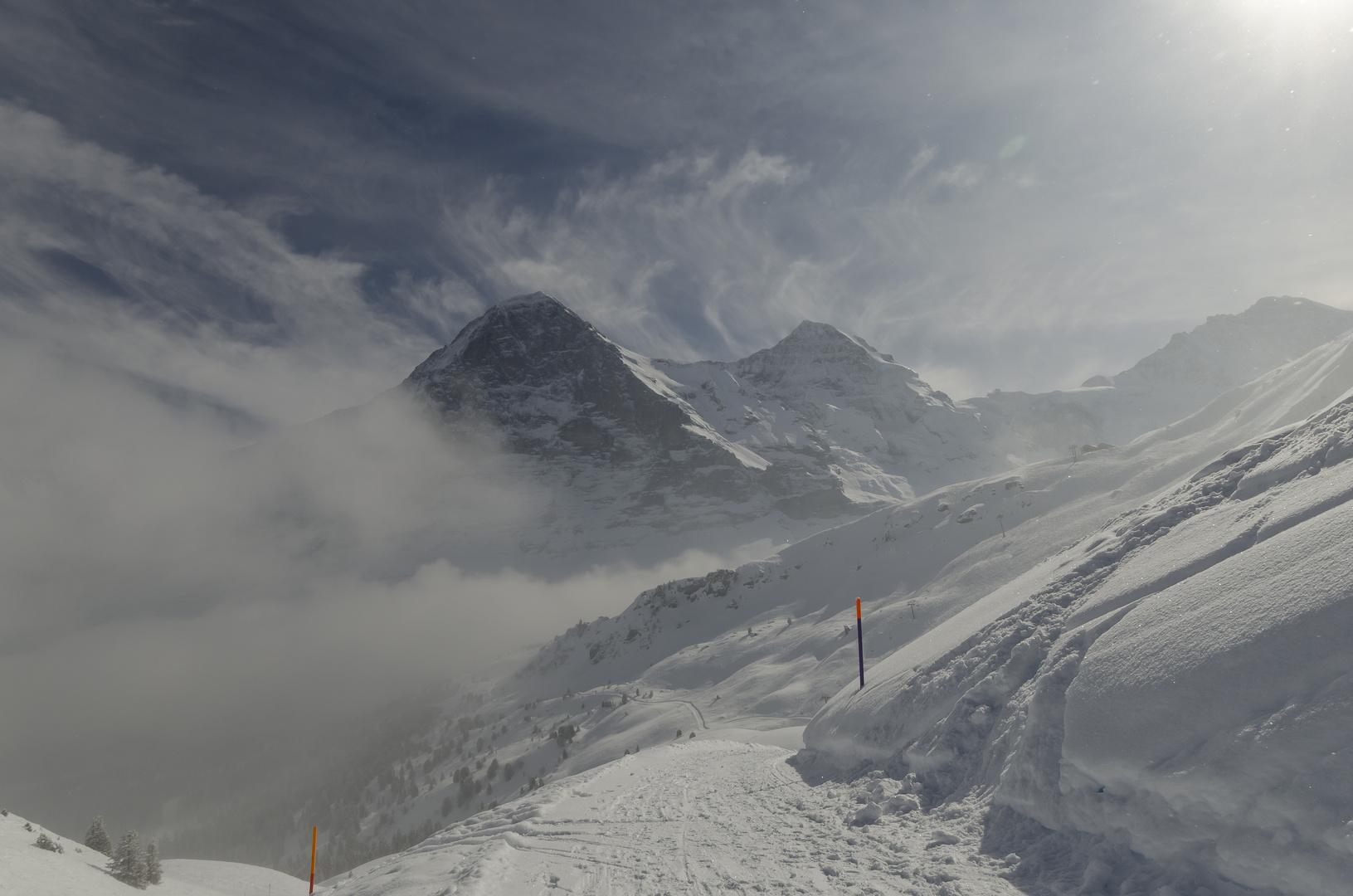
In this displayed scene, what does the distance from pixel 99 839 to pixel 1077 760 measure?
24.9 metres

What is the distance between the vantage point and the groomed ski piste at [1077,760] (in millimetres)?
3984

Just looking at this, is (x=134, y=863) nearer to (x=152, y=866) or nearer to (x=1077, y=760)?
(x=152, y=866)

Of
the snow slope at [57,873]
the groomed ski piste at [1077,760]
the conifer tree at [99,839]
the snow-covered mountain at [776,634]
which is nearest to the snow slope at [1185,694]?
the groomed ski piste at [1077,760]

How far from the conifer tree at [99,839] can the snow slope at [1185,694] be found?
2153 centimetres

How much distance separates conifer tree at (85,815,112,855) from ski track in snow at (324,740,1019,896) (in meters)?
11.7

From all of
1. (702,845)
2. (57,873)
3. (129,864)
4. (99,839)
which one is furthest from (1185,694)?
(99,839)

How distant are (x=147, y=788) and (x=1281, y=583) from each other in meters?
150

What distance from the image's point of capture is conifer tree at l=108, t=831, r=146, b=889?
45.7 feet

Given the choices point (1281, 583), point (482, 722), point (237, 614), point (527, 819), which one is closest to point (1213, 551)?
point (1281, 583)

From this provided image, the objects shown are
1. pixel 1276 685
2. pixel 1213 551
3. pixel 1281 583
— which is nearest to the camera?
pixel 1276 685

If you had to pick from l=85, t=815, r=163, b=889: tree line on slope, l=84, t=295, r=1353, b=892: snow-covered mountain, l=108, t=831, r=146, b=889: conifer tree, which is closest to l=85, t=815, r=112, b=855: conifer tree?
l=85, t=815, r=163, b=889: tree line on slope

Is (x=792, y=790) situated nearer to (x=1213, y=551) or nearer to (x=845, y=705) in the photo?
(x=845, y=705)

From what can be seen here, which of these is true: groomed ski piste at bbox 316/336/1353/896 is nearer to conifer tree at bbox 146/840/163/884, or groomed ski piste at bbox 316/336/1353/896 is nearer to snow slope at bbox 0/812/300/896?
snow slope at bbox 0/812/300/896

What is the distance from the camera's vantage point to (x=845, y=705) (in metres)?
10.4
